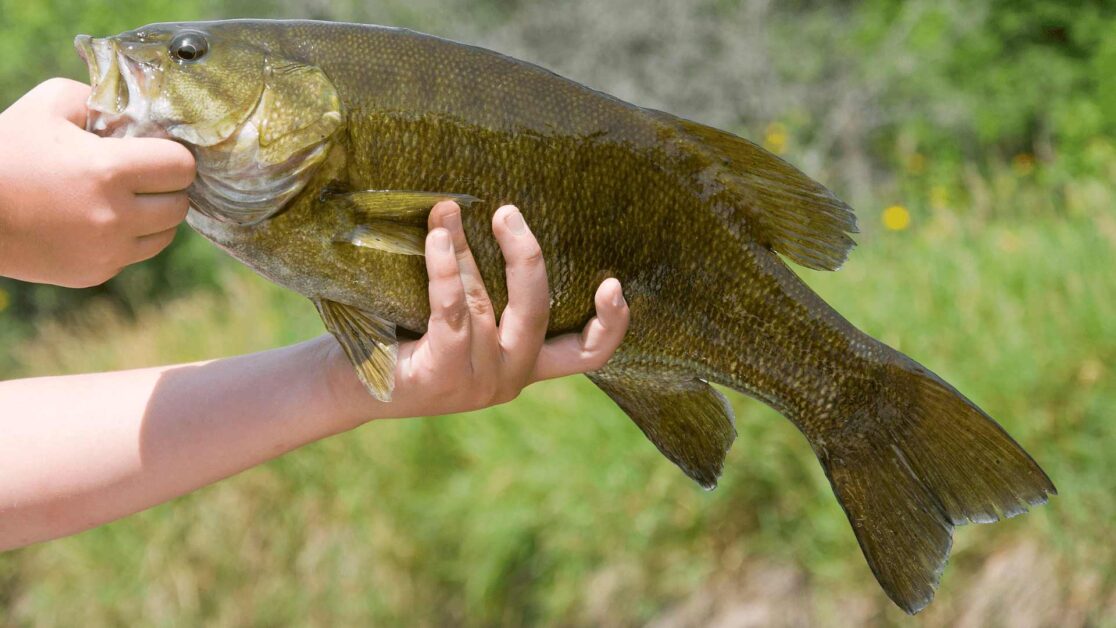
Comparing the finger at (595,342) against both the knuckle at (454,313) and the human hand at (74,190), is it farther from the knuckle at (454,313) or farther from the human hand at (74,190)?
the human hand at (74,190)

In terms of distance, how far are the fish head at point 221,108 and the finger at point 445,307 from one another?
0.76 feet

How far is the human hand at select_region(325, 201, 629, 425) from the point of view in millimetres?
1741

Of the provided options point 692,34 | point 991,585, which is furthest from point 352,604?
point 692,34

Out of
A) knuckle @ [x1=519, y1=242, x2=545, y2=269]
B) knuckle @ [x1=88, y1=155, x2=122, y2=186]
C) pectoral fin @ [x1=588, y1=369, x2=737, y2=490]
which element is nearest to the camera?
knuckle @ [x1=88, y1=155, x2=122, y2=186]

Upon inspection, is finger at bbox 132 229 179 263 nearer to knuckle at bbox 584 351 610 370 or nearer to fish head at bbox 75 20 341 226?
fish head at bbox 75 20 341 226

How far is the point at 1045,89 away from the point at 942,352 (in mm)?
A: 7978

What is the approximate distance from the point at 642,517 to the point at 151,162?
3295mm

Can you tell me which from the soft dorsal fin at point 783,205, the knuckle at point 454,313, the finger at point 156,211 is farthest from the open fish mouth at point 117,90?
the soft dorsal fin at point 783,205

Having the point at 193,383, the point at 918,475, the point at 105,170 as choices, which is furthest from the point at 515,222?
the point at 918,475

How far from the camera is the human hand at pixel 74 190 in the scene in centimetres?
155

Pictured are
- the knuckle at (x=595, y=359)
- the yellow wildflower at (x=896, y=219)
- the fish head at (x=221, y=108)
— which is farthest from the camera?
the yellow wildflower at (x=896, y=219)

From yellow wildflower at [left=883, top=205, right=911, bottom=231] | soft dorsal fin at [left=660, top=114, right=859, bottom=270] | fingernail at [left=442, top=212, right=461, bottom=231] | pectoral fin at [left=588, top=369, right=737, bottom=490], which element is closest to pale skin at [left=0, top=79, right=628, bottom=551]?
fingernail at [left=442, top=212, right=461, bottom=231]

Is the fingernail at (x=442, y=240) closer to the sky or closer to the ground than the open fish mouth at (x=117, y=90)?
closer to the ground

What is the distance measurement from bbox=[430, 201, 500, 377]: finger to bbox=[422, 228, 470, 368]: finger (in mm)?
22
